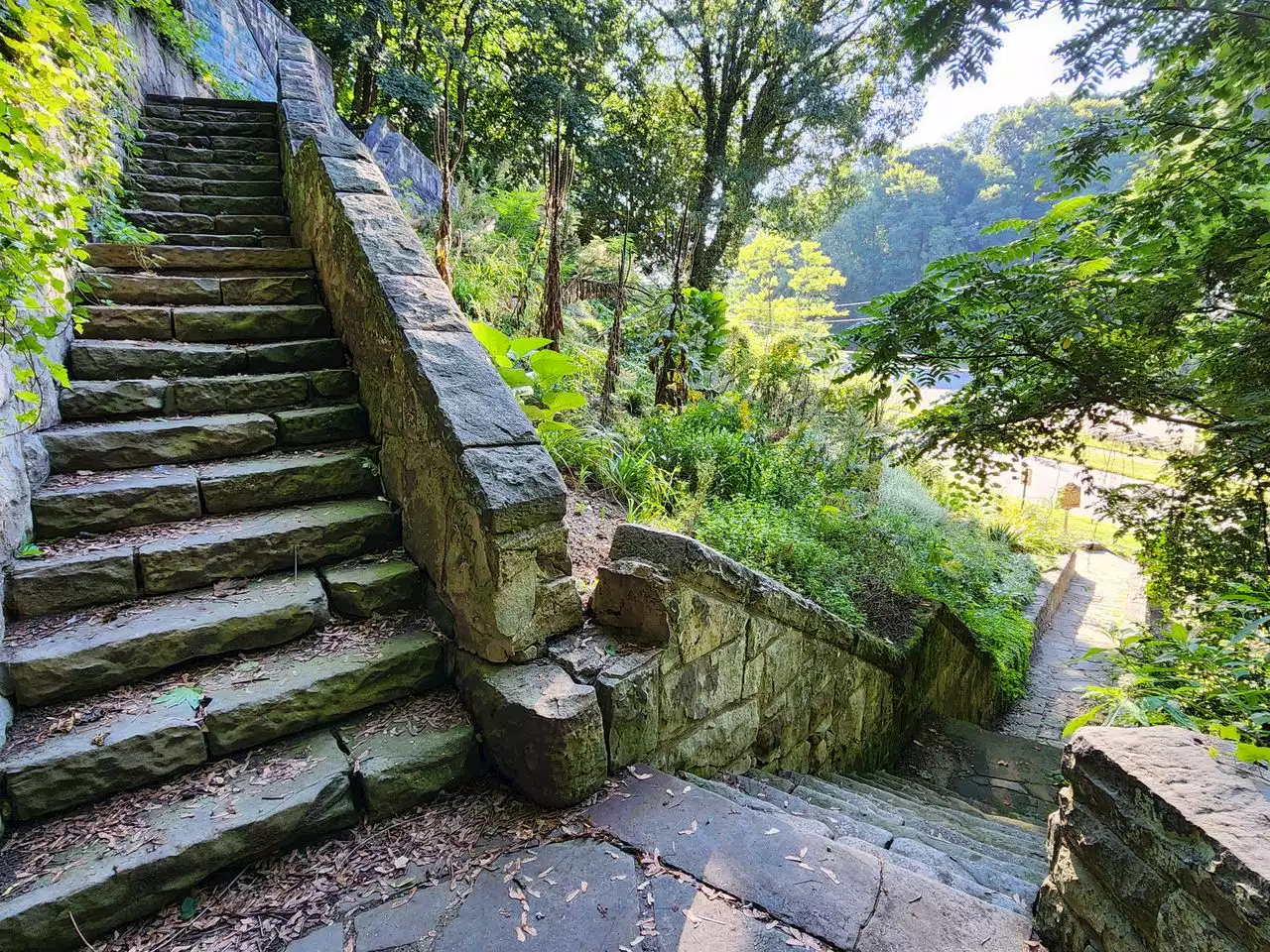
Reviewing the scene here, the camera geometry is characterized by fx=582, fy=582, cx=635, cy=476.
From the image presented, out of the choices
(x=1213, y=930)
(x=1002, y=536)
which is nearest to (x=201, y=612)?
(x=1213, y=930)

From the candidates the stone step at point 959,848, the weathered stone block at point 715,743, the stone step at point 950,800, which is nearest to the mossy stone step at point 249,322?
the weathered stone block at point 715,743

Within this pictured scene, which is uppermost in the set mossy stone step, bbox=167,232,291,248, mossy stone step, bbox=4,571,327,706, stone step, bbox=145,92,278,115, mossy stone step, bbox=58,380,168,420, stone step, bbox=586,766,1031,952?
stone step, bbox=145,92,278,115

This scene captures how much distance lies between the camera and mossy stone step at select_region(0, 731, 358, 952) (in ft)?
4.37

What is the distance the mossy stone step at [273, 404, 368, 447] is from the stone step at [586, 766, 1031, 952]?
207 cm

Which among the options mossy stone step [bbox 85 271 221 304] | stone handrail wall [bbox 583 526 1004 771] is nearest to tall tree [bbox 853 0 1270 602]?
stone handrail wall [bbox 583 526 1004 771]

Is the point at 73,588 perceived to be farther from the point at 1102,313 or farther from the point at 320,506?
the point at 1102,313

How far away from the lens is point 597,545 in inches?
124

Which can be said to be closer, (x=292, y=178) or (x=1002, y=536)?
(x=292, y=178)

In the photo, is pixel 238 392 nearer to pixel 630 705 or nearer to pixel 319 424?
pixel 319 424

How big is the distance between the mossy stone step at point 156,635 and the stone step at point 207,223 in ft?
9.49

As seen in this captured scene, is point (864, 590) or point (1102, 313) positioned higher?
point (1102, 313)

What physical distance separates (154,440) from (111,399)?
1.13 ft

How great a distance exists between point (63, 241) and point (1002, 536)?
11664mm

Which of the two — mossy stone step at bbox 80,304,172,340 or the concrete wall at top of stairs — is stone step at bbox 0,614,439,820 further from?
mossy stone step at bbox 80,304,172,340
